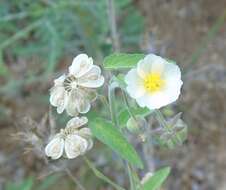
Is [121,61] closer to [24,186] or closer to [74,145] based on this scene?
[74,145]

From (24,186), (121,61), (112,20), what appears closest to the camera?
(121,61)

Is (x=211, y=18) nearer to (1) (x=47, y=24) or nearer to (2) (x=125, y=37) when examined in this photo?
(2) (x=125, y=37)

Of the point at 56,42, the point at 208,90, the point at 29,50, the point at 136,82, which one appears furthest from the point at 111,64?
the point at 208,90

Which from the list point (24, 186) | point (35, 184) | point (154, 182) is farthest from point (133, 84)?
point (35, 184)

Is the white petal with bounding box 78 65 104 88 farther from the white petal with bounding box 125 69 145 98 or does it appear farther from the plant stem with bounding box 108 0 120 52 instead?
the plant stem with bounding box 108 0 120 52

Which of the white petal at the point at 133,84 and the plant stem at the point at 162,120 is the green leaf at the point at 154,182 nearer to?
the plant stem at the point at 162,120

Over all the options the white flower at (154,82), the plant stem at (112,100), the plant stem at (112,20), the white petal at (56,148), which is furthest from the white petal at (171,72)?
the plant stem at (112,20)
